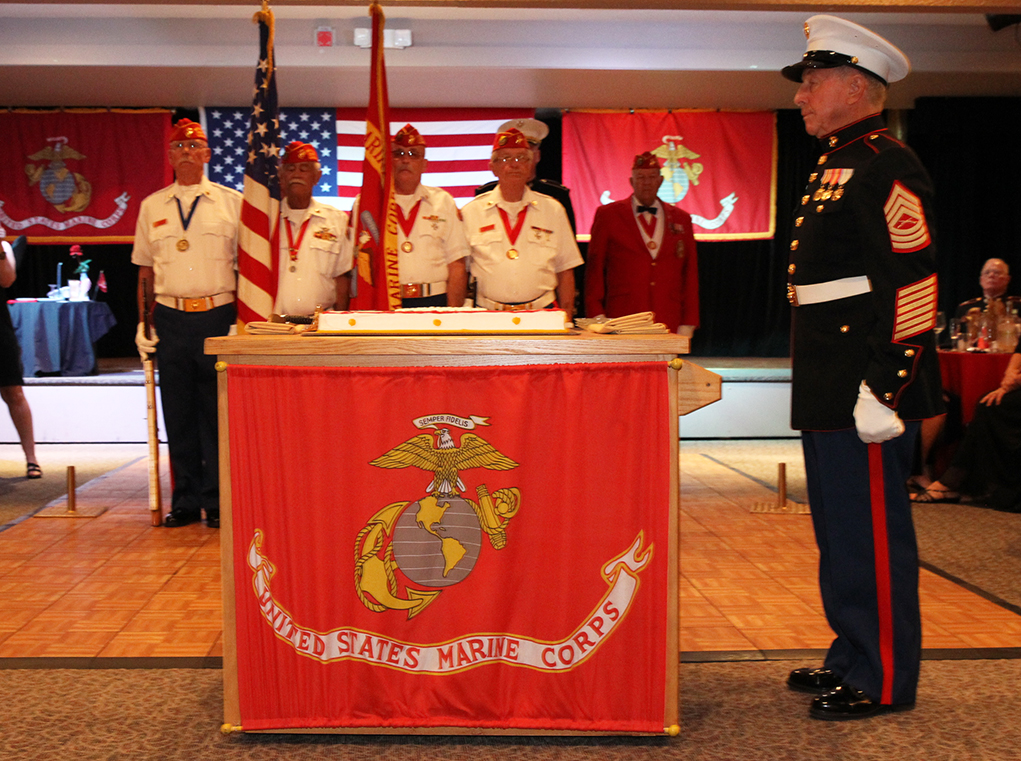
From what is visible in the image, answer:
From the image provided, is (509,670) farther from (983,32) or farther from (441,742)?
(983,32)

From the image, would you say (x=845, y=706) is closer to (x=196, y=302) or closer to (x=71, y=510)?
(x=196, y=302)

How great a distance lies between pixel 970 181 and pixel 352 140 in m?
5.14

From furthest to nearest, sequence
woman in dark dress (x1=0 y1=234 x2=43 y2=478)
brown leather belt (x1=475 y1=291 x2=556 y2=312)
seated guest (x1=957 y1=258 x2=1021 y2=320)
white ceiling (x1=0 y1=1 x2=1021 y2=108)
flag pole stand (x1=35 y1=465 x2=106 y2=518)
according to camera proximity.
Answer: white ceiling (x1=0 y1=1 x2=1021 y2=108)
seated guest (x1=957 y1=258 x2=1021 y2=320)
woman in dark dress (x1=0 y1=234 x2=43 y2=478)
flag pole stand (x1=35 y1=465 x2=106 y2=518)
brown leather belt (x1=475 y1=291 x2=556 y2=312)

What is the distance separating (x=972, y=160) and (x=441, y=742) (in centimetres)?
756

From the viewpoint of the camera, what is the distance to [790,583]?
2.94 m

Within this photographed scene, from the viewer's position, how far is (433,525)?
175cm

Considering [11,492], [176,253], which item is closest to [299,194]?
[176,253]

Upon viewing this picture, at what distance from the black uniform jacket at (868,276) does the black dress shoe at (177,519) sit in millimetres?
2752

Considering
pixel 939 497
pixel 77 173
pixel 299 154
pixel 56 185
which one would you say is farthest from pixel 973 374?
pixel 56 185

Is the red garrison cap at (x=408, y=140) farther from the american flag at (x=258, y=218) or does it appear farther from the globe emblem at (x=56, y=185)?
the globe emblem at (x=56, y=185)

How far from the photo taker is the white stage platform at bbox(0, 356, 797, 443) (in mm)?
6352

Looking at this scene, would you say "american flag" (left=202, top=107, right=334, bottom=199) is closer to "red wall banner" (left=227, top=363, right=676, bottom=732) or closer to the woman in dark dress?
the woman in dark dress

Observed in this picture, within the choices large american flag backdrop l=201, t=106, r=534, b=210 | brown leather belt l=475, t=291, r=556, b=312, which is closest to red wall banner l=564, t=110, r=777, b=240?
large american flag backdrop l=201, t=106, r=534, b=210

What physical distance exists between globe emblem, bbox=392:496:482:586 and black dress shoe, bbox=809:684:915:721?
783mm
